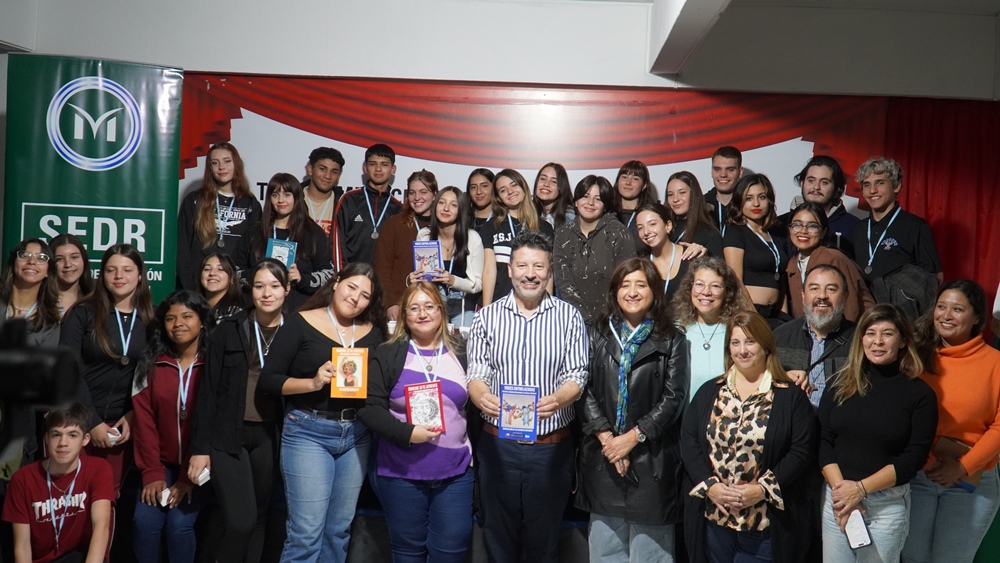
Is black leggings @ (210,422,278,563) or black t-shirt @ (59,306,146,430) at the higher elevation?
black t-shirt @ (59,306,146,430)

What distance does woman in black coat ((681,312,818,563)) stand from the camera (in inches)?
143

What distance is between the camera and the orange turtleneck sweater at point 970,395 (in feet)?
12.9

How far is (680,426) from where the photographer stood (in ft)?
13.1

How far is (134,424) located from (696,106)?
4.34 meters

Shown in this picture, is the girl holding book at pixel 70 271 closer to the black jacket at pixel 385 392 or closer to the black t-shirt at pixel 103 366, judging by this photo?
the black t-shirt at pixel 103 366

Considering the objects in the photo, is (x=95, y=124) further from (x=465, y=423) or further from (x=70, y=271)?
(x=465, y=423)

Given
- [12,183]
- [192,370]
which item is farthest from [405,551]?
[12,183]

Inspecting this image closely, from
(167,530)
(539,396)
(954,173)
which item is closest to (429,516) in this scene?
(539,396)

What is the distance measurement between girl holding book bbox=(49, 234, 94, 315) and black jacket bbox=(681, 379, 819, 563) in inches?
129

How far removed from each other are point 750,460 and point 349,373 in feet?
5.82

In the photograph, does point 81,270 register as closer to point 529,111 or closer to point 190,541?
point 190,541

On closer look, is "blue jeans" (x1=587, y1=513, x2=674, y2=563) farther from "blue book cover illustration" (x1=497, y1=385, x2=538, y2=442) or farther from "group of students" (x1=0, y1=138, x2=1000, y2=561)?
"blue book cover illustration" (x1=497, y1=385, x2=538, y2=442)

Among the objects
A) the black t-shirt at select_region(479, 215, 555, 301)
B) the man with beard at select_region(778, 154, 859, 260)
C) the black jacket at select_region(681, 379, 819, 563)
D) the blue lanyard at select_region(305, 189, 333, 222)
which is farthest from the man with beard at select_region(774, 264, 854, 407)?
the blue lanyard at select_region(305, 189, 333, 222)

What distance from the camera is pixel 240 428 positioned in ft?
13.3
